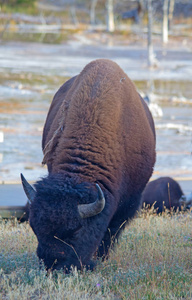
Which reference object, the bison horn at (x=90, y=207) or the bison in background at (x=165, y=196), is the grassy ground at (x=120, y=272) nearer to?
the bison horn at (x=90, y=207)

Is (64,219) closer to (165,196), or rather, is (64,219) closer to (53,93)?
(165,196)

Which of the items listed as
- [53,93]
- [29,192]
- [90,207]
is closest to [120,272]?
[90,207]

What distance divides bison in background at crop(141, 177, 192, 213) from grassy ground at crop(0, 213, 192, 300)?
2449mm

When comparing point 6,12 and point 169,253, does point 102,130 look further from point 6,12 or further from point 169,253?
point 6,12

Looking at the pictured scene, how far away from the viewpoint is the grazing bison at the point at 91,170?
4.48 metres

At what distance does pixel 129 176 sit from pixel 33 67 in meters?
24.5

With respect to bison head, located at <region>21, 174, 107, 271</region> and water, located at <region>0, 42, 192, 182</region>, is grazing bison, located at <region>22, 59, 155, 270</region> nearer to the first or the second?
bison head, located at <region>21, 174, 107, 271</region>

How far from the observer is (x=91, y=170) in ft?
16.3

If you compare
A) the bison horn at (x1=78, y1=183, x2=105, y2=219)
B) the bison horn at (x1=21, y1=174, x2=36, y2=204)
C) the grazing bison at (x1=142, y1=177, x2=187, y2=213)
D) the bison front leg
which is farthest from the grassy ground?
the grazing bison at (x1=142, y1=177, x2=187, y2=213)

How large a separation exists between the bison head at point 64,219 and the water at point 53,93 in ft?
8.41

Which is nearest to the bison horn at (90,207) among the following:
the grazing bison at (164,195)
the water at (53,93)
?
the water at (53,93)

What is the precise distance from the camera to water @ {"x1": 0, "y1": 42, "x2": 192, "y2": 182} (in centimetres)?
1146

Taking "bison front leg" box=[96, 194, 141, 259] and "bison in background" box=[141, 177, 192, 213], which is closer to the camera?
"bison front leg" box=[96, 194, 141, 259]

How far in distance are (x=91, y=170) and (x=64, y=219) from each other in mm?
710
